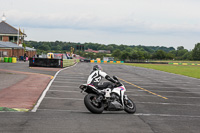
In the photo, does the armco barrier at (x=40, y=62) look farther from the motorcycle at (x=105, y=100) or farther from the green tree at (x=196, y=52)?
A: the green tree at (x=196, y=52)

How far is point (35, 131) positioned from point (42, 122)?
1.09 meters

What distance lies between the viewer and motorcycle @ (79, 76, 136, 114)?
33.4 ft

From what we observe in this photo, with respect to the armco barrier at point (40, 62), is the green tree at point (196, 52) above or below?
above

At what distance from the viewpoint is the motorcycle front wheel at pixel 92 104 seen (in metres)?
10.1

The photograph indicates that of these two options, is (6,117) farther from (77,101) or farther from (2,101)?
(77,101)

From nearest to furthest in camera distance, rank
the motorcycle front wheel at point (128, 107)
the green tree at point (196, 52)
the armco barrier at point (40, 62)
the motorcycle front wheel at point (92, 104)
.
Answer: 1. the motorcycle front wheel at point (92, 104)
2. the motorcycle front wheel at point (128, 107)
3. the armco barrier at point (40, 62)
4. the green tree at point (196, 52)

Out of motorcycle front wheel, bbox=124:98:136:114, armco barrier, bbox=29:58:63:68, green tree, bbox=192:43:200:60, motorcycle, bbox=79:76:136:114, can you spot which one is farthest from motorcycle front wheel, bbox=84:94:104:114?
green tree, bbox=192:43:200:60

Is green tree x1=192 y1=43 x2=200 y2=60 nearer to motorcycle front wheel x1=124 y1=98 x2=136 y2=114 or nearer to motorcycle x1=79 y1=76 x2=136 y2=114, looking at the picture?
motorcycle front wheel x1=124 y1=98 x2=136 y2=114

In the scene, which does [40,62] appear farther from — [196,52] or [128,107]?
[196,52]

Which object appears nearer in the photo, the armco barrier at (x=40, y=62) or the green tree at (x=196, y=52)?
the armco barrier at (x=40, y=62)

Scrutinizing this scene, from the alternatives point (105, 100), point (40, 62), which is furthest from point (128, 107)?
point (40, 62)

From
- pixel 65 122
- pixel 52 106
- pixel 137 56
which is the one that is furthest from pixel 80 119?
pixel 137 56

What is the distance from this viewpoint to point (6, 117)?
893cm

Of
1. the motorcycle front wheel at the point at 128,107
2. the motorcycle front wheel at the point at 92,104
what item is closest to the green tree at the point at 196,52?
the motorcycle front wheel at the point at 128,107
